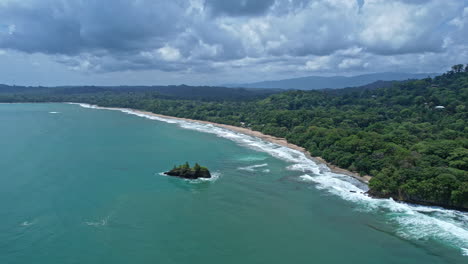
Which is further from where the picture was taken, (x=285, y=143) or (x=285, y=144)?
(x=285, y=143)

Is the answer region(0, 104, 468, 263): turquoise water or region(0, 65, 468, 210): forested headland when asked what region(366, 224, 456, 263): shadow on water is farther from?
region(0, 65, 468, 210): forested headland

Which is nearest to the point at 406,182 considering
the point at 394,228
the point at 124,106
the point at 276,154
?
the point at 394,228

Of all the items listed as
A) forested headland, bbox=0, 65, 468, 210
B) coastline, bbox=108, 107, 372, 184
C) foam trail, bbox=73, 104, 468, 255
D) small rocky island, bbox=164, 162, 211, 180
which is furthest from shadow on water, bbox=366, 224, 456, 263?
small rocky island, bbox=164, 162, 211, 180

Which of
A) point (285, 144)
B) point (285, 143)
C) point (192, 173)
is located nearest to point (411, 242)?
point (192, 173)

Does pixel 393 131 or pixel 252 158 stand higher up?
pixel 393 131

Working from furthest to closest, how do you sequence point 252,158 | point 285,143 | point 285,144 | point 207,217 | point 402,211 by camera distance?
point 285,143
point 285,144
point 252,158
point 402,211
point 207,217

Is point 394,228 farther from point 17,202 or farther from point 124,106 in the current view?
point 124,106

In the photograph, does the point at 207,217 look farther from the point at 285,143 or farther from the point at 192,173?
the point at 285,143

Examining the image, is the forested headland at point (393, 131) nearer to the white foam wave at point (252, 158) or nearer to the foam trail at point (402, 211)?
the foam trail at point (402, 211)
